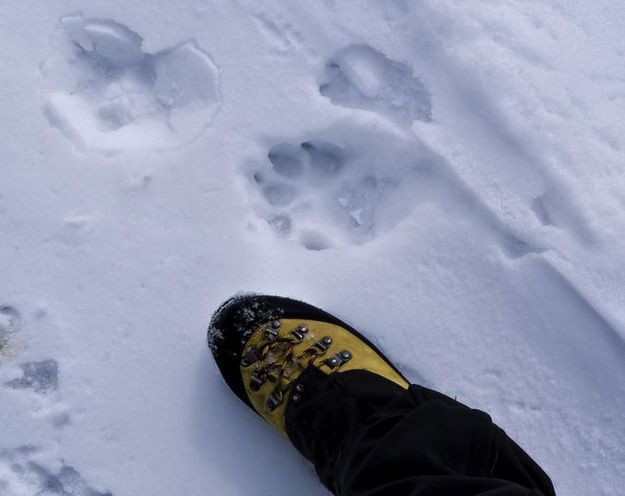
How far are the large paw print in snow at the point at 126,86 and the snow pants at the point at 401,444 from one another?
2.21 ft

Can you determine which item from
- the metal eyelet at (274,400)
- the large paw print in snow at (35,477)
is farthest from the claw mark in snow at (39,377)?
the metal eyelet at (274,400)

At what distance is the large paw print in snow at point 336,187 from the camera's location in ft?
4.66

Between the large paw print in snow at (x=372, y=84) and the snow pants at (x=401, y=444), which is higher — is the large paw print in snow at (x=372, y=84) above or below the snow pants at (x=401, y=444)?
above

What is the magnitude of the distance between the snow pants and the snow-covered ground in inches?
5.2

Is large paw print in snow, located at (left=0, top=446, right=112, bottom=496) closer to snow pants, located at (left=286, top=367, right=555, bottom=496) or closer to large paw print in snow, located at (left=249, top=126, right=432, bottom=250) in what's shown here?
snow pants, located at (left=286, top=367, right=555, bottom=496)

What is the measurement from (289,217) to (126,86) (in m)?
0.50

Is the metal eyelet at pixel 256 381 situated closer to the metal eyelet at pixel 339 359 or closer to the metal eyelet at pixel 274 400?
the metal eyelet at pixel 274 400

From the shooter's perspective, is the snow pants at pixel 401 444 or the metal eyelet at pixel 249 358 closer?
the snow pants at pixel 401 444

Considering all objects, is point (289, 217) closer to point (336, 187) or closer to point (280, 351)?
point (336, 187)

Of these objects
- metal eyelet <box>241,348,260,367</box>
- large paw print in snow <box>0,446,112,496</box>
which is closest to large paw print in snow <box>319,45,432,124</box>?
metal eyelet <box>241,348,260,367</box>

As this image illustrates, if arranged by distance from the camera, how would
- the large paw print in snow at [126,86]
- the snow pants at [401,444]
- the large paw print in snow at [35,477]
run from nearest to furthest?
1. the snow pants at [401,444]
2. the large paw print in snow at [35,477]
3. the large paw print in snow at [126,86]

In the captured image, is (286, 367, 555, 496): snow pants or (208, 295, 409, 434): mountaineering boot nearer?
(286, 367, 555, 496): snow pants

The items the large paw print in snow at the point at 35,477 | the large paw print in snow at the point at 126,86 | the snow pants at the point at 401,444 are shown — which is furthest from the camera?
the large paw print in snow at the point at 126,86

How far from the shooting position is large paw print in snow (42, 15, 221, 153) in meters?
1.42
